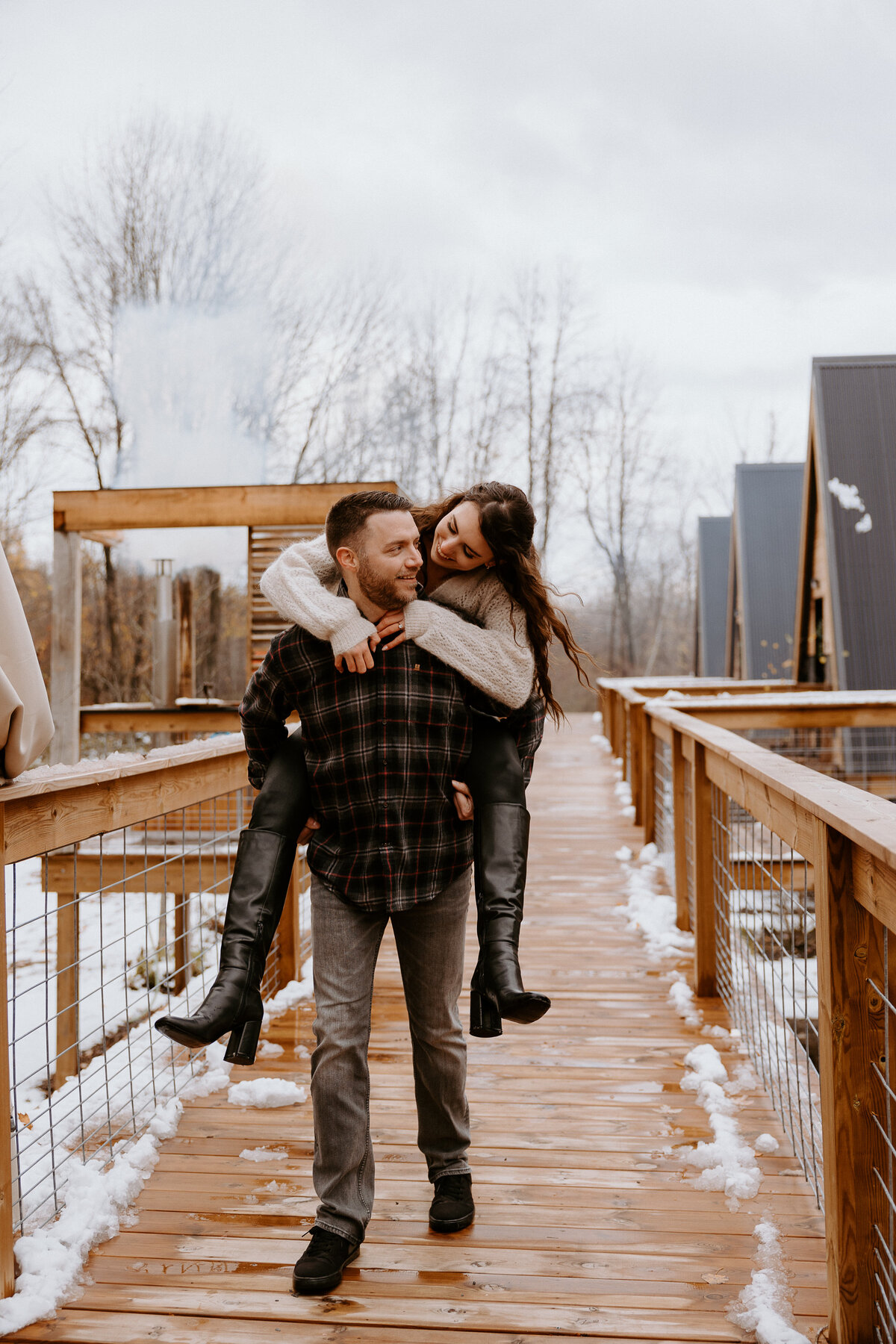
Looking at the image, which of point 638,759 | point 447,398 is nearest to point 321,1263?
point 638,759

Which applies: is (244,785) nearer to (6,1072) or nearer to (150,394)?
(6,1072)

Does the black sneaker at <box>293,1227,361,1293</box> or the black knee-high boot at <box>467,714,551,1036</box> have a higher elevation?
the black knee-high boot at <box>467,714,551,1036</box>

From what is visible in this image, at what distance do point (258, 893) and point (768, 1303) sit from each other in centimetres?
123

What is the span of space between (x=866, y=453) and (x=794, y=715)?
16.3 ft

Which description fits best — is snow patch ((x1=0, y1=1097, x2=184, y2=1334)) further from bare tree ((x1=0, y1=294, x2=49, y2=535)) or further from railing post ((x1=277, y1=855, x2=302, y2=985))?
bare tree ((x1=0, y1=294, x2=49, y2=535))

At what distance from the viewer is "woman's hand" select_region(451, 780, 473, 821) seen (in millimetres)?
2041

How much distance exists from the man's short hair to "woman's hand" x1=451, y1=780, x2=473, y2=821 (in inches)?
21.1

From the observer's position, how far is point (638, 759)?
7.06 meters

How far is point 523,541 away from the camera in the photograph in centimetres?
207

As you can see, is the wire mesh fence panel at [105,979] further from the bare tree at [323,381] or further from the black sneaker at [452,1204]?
the bare tree at [323,381]

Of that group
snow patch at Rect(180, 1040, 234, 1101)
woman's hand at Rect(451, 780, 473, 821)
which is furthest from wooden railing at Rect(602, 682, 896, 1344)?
snow patch at Rect(180, 1040, 234, 1101)

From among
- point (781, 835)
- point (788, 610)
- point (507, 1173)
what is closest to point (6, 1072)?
point (507, 1173)

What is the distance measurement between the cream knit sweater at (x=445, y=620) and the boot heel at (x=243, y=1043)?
2.55 feet

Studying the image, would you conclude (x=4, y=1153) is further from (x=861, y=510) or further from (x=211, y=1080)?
(x=861, y=510)
